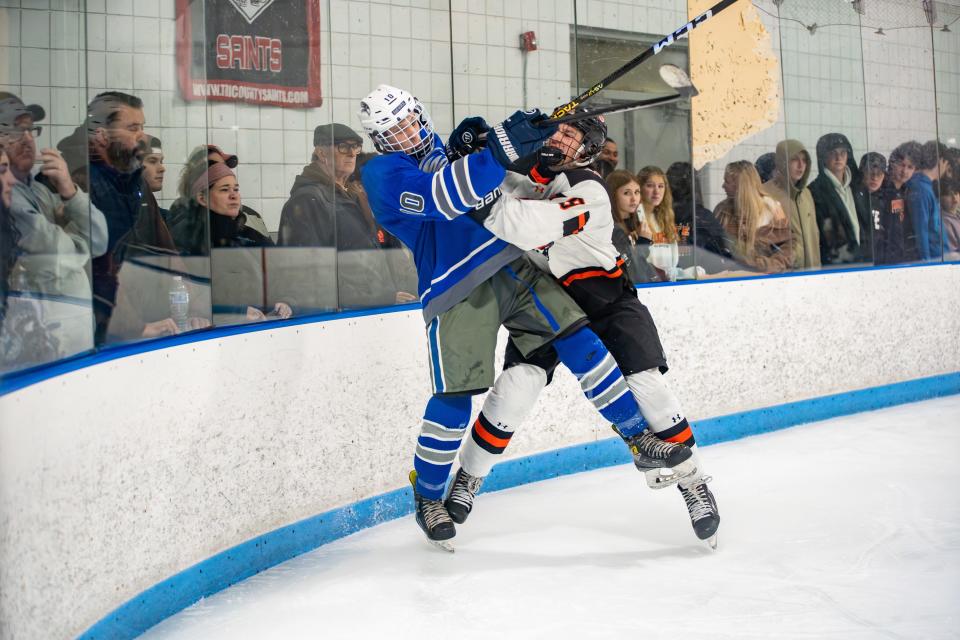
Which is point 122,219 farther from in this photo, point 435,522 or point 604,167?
point 604,167

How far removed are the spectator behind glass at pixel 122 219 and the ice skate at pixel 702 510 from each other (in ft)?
3.72

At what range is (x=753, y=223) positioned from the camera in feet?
13.5

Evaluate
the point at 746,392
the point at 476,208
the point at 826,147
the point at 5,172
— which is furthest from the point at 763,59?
the point at 5,172

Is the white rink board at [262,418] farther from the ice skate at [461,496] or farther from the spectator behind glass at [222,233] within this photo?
the ice skate at [461,496]

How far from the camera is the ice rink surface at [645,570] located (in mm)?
1814

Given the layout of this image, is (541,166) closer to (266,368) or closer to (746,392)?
(266,368)

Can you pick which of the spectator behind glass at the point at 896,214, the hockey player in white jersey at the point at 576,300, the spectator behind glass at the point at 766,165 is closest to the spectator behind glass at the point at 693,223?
the spectator behind glass at the point at 766,165

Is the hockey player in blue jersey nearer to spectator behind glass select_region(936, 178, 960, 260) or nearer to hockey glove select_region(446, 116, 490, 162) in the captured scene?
hockey glove select_region(446, 116, 490, 162)

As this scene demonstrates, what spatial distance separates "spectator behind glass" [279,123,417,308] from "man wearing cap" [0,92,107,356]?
2.71ft

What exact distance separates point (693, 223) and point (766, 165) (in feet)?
1.65

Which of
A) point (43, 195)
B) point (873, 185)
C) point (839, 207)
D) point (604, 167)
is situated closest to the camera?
point (43, 195)

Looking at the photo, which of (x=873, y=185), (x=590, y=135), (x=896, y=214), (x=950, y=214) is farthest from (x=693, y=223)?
(x=590, y=135)

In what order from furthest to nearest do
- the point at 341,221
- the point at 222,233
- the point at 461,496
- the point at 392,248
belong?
1. the point at 392,248
2. the point at 341,221
3. the point at 222,233
4. the point at 461,496

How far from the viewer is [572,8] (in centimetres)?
353
